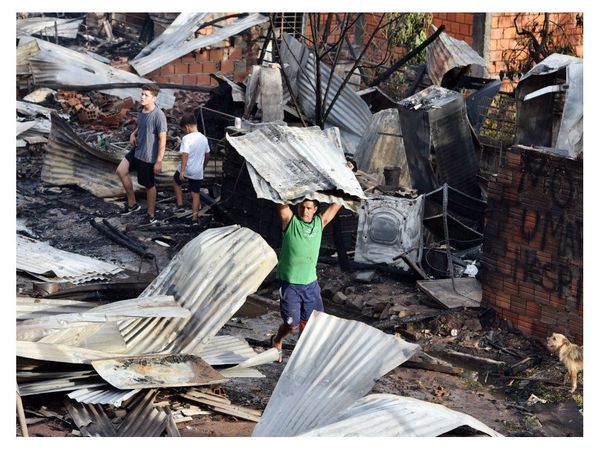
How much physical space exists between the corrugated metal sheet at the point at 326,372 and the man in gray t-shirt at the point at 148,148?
5237 millimetres

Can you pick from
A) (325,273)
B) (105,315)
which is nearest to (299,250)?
(105,315)

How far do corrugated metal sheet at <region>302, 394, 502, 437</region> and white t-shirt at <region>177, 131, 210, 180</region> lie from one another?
19.9ft

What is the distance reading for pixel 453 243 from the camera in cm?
1122

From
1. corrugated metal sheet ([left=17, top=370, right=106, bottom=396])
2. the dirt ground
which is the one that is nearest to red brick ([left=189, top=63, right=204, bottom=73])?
the dirt ground

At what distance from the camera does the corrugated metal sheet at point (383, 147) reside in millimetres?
12648

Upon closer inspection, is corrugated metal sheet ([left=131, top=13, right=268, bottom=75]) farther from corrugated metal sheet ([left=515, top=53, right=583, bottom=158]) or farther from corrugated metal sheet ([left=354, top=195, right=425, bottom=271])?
corrugated metal sheet ([left=354, top=195, right=425, bottom=271])

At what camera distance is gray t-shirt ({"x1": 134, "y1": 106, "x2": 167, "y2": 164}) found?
11.8 m

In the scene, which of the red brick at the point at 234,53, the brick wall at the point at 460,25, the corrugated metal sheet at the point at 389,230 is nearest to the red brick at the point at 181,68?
the red brick at the point at 234,53

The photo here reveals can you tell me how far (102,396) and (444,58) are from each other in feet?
29.0

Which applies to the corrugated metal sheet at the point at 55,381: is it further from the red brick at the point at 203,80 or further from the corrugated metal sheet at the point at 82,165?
the red brick at the point at 203,80

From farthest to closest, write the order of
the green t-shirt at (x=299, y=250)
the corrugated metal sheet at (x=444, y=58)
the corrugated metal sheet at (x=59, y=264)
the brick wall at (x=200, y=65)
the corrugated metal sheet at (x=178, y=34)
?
1. the corrugated metal sheet at (x=178, y=34)
2. the brick wall at (x=200, y=65)
3. the corrugated metal sheet at (x=444, y=58)
4. the corrugated metal sheet at (x=59, y=264)
5. the green t-shirt at (x=299, y=250)

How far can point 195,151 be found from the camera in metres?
11.9

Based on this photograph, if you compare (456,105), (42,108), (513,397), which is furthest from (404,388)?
(42,108)

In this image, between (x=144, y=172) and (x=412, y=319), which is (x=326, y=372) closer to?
(x=412, y=319)
